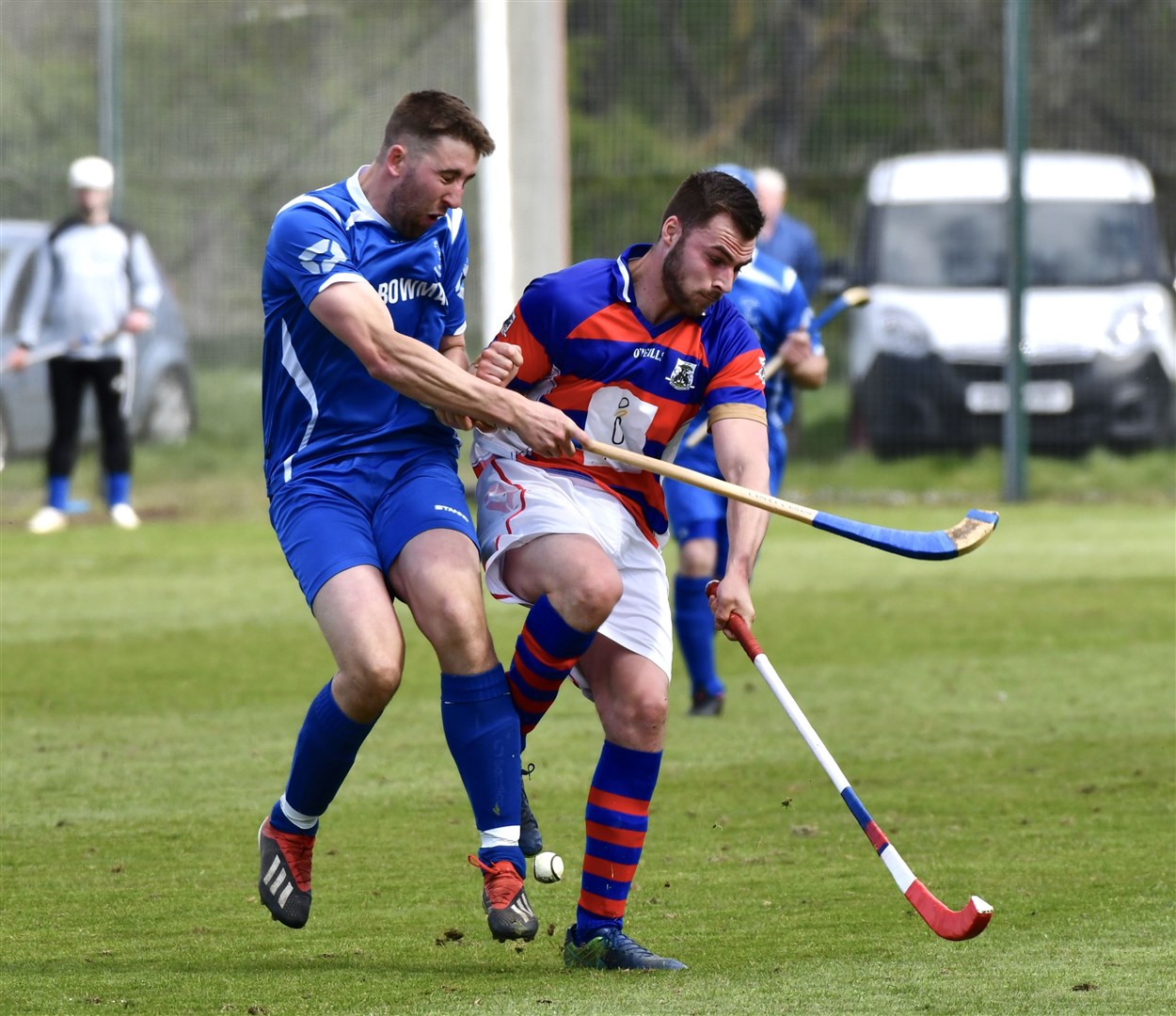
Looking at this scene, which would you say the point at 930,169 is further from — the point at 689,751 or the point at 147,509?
the point at 689,751

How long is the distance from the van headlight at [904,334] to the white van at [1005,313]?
0.01 metres

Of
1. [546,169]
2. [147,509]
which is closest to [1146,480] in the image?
[546,169]

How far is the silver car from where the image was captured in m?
15.3

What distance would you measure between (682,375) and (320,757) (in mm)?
1277

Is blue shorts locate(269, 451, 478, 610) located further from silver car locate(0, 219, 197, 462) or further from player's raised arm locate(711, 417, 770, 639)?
silver car locate(0, 219, 197, 462)

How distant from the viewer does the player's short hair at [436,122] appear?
5.02 metres

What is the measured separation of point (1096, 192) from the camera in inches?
644

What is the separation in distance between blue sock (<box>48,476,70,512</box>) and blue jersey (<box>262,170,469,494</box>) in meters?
9.78

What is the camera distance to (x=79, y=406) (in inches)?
580

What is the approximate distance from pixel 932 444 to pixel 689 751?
8806 millimetres

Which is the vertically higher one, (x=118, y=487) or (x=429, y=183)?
(x=429, y=183)

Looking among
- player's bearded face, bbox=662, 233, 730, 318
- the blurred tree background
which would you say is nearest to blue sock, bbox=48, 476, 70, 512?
the blurred tree background

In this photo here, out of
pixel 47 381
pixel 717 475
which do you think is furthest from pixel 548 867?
pixel 47 381

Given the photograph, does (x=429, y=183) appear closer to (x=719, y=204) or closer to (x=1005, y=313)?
(x=719, y=204)
